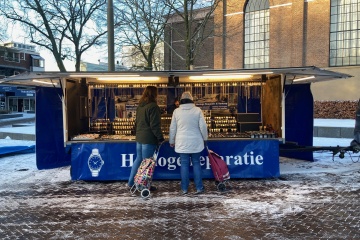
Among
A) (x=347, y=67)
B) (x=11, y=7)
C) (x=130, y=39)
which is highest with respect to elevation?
(x=11, y=7)

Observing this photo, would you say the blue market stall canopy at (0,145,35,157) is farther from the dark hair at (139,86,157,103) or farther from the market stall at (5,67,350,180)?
the dark hair at (139,86,157,103)

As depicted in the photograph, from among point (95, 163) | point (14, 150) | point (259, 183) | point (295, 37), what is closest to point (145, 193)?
point (95, 163)

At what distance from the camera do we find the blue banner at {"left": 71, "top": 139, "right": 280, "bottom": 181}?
7.73m

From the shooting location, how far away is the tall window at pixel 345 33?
25.2 metres

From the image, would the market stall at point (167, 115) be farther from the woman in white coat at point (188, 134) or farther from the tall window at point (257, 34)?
the tall window at point (257, 34)

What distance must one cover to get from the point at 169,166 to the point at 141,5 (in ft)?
46.6

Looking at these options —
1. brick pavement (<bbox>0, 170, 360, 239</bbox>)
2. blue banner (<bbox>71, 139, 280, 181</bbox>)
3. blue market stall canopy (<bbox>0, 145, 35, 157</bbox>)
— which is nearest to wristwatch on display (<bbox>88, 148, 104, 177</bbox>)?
blue banner (<bbox>71, 139, 280, 181</bbox>)

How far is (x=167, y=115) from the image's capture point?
380 inches

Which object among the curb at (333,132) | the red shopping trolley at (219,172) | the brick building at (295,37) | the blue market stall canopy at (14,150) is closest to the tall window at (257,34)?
the brick building at (295,37)

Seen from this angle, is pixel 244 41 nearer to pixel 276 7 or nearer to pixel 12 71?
pixel 276 7

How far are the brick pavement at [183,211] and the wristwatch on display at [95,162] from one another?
271mm

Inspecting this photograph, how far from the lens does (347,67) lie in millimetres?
25141

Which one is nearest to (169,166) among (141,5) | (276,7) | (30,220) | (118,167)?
(118,167)

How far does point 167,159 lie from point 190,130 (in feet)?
4.59
